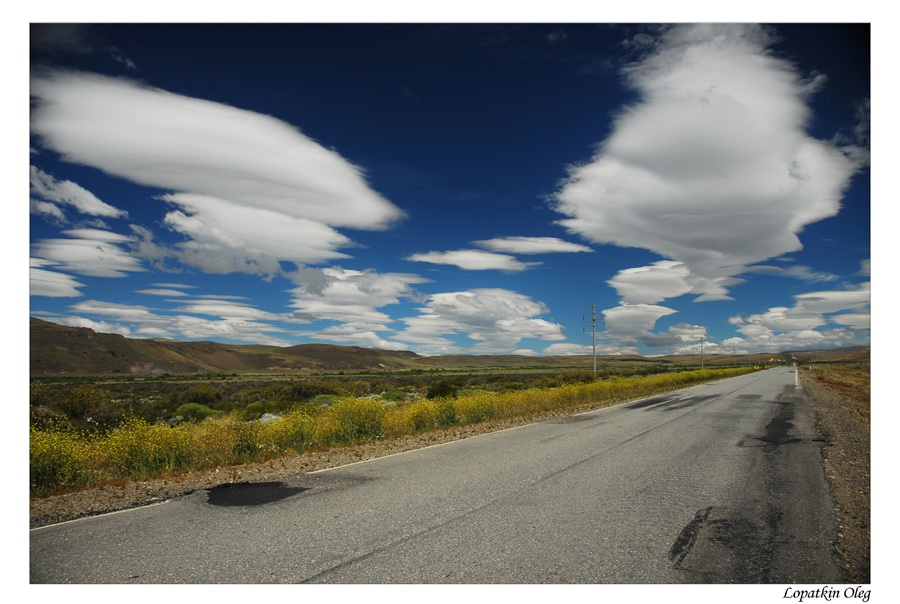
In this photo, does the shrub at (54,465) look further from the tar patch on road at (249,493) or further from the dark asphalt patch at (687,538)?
the dark asphalt patch at (687,538)

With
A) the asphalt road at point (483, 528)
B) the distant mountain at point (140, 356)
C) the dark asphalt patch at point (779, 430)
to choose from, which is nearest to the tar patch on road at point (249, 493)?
the asphalt road at point (483, 528)

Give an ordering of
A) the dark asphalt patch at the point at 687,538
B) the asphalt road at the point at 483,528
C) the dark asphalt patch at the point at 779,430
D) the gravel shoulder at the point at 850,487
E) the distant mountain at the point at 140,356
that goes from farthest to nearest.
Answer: the distant mountain at the point at 140,356 → the dark asphalt patch at the point at 779,430 → the gravel shoulder at the point at 850,487 → the dark asphalt patch at the point at 687,538 → the asphalt road at the point at 483,528

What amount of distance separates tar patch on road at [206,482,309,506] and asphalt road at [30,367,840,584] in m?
0.05

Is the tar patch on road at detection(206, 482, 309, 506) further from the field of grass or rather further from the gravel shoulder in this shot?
the gravel shoulder

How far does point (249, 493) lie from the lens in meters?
7.79

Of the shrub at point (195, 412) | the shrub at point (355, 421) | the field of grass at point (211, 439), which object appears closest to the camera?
the field of grass at point (211, 439)

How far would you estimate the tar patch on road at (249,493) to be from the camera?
7.30 m

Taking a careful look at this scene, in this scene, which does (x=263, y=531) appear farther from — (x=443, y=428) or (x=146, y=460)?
(x=443, y=428)

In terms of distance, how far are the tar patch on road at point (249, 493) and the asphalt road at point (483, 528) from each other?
47 millimetres

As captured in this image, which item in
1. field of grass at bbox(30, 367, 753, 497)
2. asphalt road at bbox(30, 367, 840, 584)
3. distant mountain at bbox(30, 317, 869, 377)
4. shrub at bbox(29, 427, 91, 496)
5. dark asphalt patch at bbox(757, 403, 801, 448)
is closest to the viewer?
asphalt road at bbox(30, 367, 840, 584)

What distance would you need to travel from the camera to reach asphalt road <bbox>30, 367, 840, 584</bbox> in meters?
4.84

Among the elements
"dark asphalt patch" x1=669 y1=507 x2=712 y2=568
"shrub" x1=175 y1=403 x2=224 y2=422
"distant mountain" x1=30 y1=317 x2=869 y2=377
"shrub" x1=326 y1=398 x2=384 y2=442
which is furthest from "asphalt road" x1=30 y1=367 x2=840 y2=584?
"distant mountain" x1=30 y1=317 x2=869 y2=377

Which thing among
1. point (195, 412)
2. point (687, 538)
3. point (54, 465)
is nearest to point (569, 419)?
point (687, 538)

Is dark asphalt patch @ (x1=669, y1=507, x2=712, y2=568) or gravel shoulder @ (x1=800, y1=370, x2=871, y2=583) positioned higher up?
dark asphalt patch @ (x1=669, y1=507, x2=712, y2=568)
